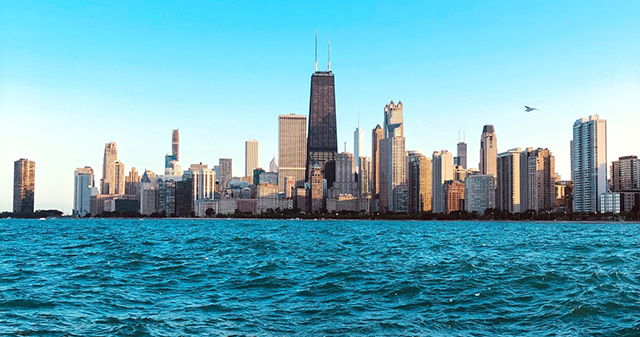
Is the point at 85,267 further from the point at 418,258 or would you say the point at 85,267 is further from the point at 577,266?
the point at 577,266

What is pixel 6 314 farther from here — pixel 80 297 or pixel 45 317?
pixel 80 297

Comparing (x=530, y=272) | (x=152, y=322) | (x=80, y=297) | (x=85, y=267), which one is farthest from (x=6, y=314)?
(x=530, y=272)

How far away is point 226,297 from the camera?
35.6m

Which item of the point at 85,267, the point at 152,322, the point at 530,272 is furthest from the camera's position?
the point at 85,267

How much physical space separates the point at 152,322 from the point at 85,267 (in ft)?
83.0

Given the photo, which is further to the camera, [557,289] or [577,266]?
[577,266]

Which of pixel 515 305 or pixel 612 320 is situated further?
pixel 515 305

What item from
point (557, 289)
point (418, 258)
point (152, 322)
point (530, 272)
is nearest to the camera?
point (152, 322)

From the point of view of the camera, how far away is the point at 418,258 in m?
60.4

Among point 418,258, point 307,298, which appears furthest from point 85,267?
point 418,258

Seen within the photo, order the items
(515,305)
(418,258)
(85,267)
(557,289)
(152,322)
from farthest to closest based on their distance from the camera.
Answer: (418,258)
(85,267)
(557,289)
(515,305)
(152,322)

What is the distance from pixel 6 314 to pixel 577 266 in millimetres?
44574

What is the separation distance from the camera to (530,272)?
155 ft

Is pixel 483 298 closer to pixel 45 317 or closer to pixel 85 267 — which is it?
pixel 45 317
